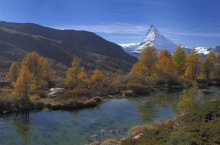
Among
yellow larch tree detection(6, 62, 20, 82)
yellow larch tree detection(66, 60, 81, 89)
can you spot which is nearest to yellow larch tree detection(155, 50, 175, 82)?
yellow larch tree detection(66, 60, 81, 89)

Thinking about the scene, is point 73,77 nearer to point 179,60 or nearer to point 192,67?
point 192,67

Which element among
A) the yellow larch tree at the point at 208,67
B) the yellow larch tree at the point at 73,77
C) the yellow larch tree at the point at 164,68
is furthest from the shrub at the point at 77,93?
the yellow larch tree at the point at 208,67

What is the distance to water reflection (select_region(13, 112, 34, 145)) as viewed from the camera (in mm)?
33969

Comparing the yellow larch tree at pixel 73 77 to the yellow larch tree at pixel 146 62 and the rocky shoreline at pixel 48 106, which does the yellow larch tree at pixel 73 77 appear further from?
the yellow larch tree at pixel 146 62

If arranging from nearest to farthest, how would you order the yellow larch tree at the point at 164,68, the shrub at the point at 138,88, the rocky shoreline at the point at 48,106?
the rocky shoreline at the point at 48,106
the shrub at the point at 138,88
the yellow larch tree at the point at 164,68

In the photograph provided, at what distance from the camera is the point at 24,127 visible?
130 feet

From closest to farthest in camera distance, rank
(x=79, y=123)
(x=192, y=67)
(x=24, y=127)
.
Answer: (x=24, y=127)
(x=79, y=123)
(x=192, y=67)

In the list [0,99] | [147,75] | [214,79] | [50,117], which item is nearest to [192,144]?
[50,117]

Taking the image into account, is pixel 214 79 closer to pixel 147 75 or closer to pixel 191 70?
pixel 191 70

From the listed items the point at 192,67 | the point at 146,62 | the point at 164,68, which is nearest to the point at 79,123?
the point at 164,68

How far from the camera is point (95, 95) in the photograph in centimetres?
6981

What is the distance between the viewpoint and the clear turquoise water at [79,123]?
33562 millimetres

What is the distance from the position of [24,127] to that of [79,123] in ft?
23.3

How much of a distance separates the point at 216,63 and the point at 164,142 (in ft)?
308
